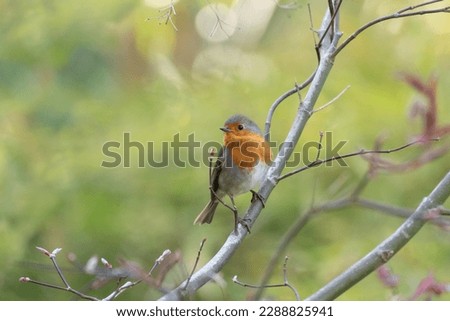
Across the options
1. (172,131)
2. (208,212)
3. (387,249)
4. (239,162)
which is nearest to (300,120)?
(387,249)

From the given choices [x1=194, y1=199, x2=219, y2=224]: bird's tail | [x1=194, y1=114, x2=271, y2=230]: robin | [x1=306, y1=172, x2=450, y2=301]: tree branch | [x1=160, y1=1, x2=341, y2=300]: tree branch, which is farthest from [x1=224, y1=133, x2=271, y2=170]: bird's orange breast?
[x1=306, y1=172, x2=450, y2=301]: tree branch

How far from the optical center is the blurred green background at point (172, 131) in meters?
4.12

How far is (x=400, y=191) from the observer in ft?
13.7

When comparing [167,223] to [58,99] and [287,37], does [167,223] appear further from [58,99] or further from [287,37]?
[287,37]

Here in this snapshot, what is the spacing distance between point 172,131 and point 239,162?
0.70 m

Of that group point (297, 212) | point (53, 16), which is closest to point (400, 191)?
point (297, 212)

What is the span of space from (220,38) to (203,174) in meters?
1.29

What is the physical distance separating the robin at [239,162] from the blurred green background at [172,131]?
34 cm

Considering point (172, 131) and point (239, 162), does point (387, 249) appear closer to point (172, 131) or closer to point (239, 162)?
point (239, 162)

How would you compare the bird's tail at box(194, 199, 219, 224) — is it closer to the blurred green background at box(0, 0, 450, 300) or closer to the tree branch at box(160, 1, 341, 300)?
the blurred green background at box(0, 0, 450, 300)

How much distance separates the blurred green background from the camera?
4121 mm

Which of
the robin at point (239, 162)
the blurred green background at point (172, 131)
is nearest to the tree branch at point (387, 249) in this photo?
the robin at point (239, 162)

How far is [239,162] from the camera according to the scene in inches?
145

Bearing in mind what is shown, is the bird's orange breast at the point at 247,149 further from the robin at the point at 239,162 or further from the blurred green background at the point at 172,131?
the blurred green background at the point at 172,131
